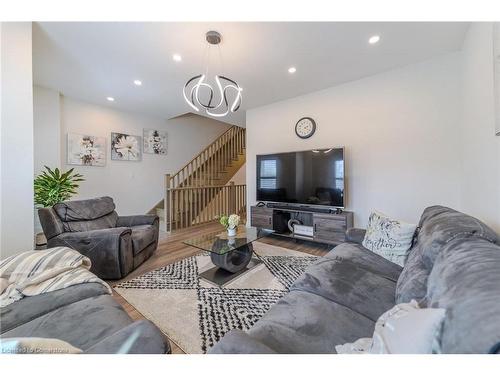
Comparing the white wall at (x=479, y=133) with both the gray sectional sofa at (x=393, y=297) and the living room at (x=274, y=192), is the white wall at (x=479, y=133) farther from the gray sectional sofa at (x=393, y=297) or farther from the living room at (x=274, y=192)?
the gray sectional sofa at (x=393, y=297)

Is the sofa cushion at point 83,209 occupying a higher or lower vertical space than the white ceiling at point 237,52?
lower

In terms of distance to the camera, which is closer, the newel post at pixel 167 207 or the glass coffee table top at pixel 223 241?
the glass coffee table top at pixel 223 241

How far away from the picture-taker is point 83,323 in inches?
38.2

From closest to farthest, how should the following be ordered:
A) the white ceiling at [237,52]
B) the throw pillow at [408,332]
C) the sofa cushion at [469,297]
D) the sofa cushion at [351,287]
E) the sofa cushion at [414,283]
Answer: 1. the sofa cushion at [469,297]
2. the throw pillow at [408,332]
3. the sofa cushion at [414,283]
4. the sofa cushion at [351,287]
5. the white ceiling at [237,52]

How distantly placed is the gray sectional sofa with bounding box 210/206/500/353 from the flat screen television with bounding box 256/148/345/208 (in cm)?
156

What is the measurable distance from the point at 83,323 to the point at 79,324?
0.05 feet

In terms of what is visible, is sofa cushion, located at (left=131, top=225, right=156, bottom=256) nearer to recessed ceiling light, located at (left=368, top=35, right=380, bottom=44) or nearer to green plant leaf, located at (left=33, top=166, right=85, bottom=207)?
green plant leaf, located at (left=33, top=166, right=85, bottom=207)

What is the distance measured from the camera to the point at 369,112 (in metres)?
2.98

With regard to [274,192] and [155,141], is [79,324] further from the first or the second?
[155,141]

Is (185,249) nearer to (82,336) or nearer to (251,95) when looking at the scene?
(82,336)

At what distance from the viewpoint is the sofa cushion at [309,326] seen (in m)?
0.84

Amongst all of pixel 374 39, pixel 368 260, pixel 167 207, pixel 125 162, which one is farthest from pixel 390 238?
pixel 125 162

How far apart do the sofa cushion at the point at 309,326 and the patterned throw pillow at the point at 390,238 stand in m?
0.85

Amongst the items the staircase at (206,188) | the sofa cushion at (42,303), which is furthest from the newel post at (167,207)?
Result: the sofa cushion at (42,303)
